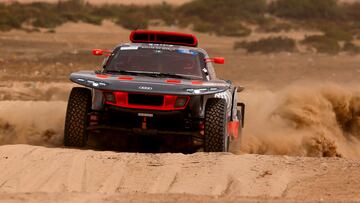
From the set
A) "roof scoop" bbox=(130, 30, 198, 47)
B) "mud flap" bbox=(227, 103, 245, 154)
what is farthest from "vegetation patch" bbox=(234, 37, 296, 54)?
"mud flap" bbox=(227, 103, 245, 154)

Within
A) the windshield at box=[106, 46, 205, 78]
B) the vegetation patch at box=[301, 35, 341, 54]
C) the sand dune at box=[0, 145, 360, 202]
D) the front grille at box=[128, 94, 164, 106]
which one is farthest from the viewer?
the vegetation patch at box=[301, 35, 341, 54]

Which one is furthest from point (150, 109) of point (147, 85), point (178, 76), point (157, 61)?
point (157, 61)

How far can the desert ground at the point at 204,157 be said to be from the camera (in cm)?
851

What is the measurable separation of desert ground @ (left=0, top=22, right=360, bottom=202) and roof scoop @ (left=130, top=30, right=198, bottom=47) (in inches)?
59.8

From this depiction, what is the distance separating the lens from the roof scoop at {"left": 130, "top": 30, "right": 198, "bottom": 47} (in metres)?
13.4

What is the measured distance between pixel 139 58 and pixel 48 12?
110 feet

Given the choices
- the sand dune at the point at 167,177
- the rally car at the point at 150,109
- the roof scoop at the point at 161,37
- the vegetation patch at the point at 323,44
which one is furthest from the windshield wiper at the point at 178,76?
the vegetation patch at the point at 323,44

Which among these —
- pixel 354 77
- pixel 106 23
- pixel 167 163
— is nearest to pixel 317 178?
pixel 167 163

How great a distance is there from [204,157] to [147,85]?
139 centimetres

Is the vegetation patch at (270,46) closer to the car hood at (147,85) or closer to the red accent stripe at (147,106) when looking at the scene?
the car hood at (147,85)

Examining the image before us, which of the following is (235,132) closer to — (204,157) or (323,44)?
(204,157)

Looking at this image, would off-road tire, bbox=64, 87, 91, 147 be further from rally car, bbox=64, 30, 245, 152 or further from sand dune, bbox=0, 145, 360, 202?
sand dune, bbox=0, 145, 360, 202

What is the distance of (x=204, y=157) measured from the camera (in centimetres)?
994

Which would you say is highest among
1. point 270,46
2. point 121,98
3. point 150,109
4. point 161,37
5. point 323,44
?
point 161,37
